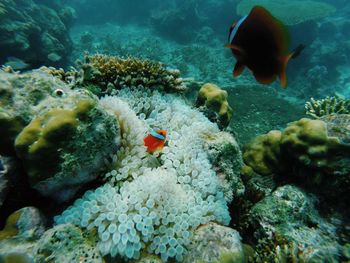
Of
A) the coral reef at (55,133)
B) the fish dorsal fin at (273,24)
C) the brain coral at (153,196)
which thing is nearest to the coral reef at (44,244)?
the brain coral at (153,196)

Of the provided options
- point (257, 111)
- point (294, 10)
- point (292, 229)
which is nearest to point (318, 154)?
point (292, 229)

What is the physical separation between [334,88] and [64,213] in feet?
58.0

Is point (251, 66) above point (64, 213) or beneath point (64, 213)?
above

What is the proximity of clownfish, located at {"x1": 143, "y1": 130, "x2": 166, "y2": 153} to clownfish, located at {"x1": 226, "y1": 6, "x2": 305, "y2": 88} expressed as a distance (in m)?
1.31

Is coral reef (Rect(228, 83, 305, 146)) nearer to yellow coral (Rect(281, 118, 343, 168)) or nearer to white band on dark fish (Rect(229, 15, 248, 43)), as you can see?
yellow coral (Rect(281, 118, 343, 168))

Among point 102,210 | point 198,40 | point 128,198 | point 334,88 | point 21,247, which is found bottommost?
point 21,247

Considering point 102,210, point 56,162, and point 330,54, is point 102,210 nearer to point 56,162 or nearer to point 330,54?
point 56,162

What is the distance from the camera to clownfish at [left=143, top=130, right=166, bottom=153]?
10.1 ft

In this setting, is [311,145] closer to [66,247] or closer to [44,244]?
[66,247]

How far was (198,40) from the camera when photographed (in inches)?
829

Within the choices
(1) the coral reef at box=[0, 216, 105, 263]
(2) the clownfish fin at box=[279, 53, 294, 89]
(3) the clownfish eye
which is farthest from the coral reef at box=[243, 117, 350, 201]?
(3) the clownfish eye

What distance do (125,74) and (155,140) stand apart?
5.96 feet

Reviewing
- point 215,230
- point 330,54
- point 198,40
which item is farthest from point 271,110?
point 198,40

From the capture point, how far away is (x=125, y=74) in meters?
4.42
